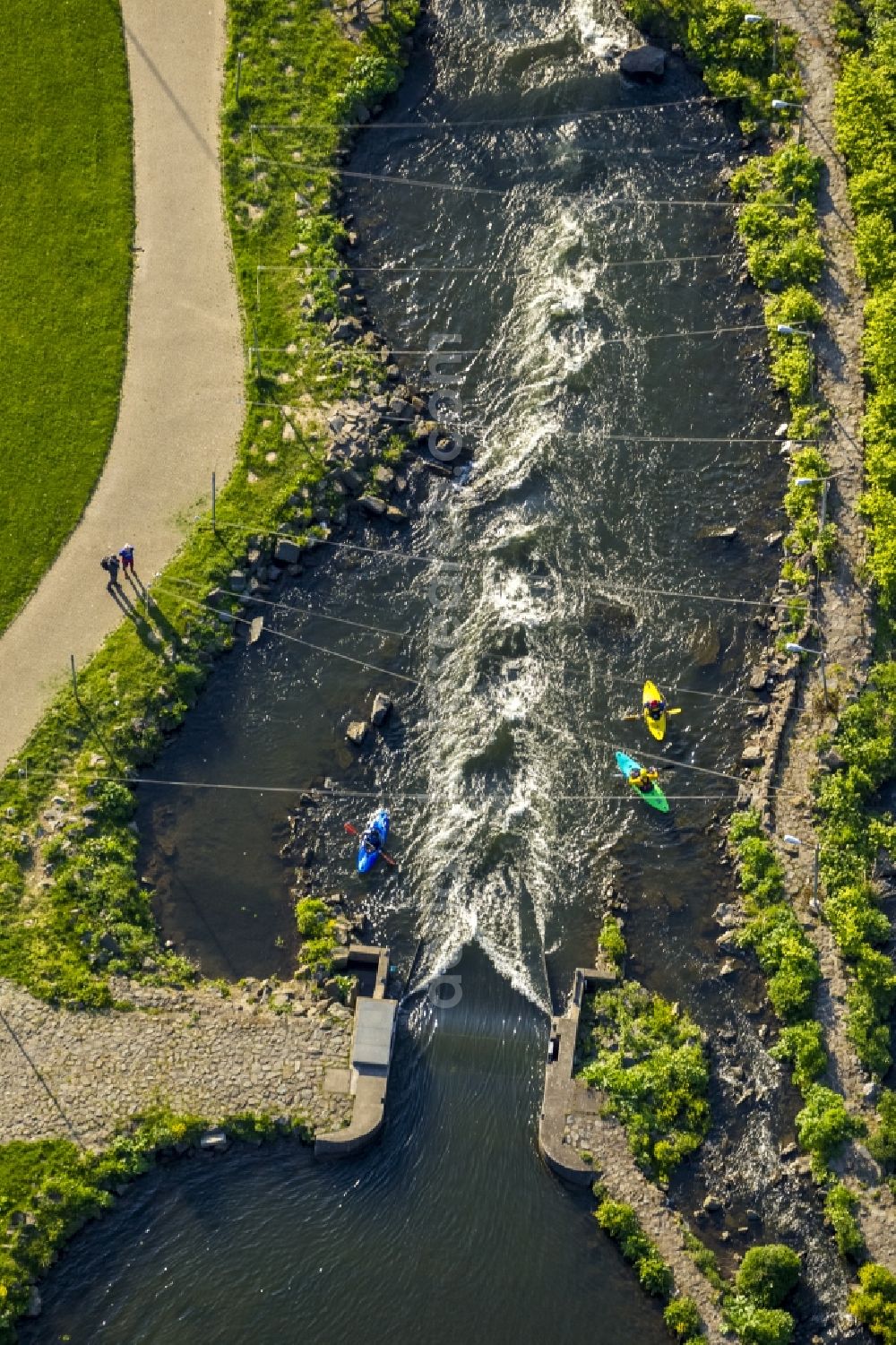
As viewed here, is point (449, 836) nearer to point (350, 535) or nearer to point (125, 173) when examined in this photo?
point (350, 535)

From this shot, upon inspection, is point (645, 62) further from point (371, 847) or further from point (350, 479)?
point (371, 847)

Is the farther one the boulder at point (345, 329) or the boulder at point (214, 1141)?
the boulder at point (345, 329)

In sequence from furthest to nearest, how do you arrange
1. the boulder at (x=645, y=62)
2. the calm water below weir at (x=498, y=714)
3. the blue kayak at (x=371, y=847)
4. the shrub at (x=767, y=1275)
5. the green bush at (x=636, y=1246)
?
the boulder at (x=645, y=62) < the blue kayak at (x=371, y=847) < the calm water below weir at (x=498, y=714) < the green bush at (x=636, y=1246) < the shrub at (x=767, y=1275)

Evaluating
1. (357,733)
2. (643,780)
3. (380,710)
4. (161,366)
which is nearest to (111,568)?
(161,366)

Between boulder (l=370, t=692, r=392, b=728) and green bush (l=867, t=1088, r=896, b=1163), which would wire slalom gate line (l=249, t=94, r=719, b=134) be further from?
green bush (l=867, t=1088, r=896, b=1163)

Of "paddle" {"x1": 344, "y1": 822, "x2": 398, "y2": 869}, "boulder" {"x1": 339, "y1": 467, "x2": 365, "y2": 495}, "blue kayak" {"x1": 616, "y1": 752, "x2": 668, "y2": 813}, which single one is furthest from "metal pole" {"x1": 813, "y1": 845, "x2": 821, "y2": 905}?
"boulder" {"x1": 339, "y1": 467, "x2": 365, "y2": 495}

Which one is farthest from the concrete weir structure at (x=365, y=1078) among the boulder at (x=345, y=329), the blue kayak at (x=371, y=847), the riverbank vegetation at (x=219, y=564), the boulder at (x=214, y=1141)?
the boulder at (x=345, y=329)

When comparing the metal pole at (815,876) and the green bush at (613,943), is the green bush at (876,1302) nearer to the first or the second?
the metal pole at (815,876)
